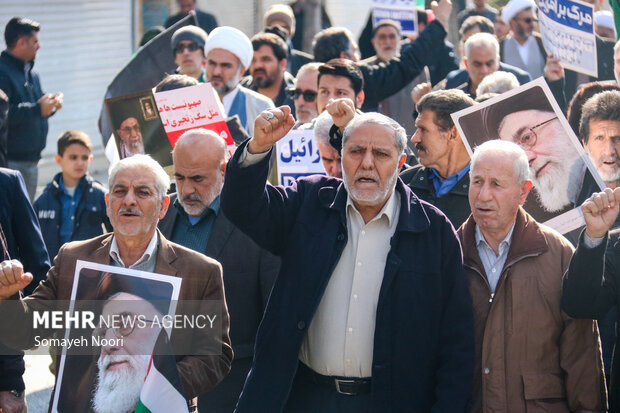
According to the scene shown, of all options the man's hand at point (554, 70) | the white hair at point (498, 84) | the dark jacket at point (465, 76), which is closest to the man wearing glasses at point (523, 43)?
the dark jacket at point (465, 76)

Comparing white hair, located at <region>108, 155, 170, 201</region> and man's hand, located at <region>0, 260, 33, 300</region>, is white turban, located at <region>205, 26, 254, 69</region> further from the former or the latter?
man's hand, located at <region>0, 260, 33, 300</region>

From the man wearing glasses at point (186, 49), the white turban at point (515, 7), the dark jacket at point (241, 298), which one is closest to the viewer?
the dark jacket at point (241, 298)

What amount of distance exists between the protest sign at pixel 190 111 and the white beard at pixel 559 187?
7.00ft

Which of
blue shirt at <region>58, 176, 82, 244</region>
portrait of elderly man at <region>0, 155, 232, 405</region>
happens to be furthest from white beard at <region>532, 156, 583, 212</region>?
blue shirt at <region>58, 176, 82, 244</region>

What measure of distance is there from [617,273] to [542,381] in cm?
62

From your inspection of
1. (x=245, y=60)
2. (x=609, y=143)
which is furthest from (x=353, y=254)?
(x=245, y=60)

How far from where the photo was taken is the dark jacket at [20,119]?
972 centimetres

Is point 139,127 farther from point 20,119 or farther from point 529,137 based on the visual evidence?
point 20,119

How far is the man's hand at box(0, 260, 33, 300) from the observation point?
385cm

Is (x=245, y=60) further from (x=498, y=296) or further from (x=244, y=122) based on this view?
(x=498, y=296)

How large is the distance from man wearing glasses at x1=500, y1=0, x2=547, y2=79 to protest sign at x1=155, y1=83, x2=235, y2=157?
4.89m

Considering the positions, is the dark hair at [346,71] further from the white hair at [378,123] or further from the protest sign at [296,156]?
the white hair at [378,123]

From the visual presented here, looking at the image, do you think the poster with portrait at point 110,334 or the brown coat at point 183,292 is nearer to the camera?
the poster with portrait at point 110,334

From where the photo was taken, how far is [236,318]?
4957mm
